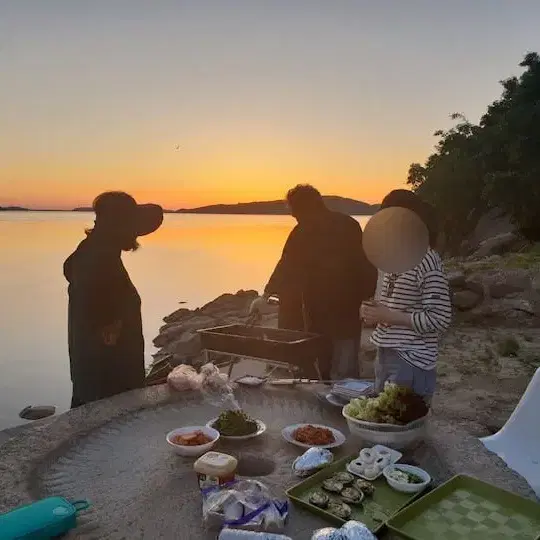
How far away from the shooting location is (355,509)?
2238 mm

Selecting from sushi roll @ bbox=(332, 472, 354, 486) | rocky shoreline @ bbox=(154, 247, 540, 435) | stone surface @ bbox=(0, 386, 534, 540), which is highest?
sushi roll @ bbox=(332, 472, 354, 486)

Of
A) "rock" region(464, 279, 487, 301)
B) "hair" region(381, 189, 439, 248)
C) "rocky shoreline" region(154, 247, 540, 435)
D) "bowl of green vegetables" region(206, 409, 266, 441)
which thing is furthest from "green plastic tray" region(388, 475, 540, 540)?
"rock" region(464, 279, 487, 301)

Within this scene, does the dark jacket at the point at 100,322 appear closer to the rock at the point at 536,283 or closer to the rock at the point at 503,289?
the rock at the point at 503,289

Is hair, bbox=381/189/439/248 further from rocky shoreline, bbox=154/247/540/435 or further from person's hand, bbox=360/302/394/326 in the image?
rocky shoreline, bbox=154/247/540/435

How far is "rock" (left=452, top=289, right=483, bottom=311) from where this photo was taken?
1126cm

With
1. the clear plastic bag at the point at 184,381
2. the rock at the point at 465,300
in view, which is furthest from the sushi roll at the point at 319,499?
the rock at the point at 465,300

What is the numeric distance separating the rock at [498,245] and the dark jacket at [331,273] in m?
18.7

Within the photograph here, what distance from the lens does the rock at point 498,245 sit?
22927 mm

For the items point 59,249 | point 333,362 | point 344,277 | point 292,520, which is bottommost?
point 59,249

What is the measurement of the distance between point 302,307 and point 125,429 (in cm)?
261

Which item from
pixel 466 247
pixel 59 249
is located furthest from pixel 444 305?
pixel 59 249

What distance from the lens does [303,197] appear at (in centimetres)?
523

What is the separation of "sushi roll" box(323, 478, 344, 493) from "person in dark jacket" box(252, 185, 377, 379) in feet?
8.91

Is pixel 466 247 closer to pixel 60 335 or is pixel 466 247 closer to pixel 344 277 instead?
pixel 60 335
